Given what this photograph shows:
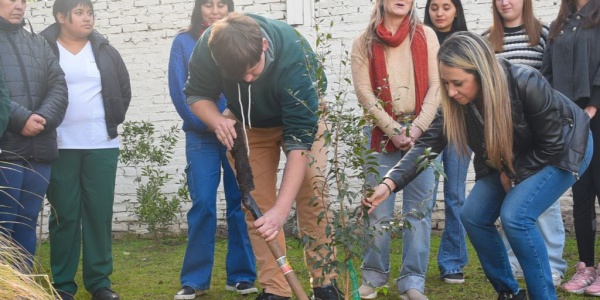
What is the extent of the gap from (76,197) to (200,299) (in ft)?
3.47

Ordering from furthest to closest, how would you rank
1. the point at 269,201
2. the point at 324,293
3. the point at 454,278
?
the point at 454,278, the point at 269,201, the point at 324,293

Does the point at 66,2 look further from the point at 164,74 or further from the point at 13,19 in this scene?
the point at 164,74

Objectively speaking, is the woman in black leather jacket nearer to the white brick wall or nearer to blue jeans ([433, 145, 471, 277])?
blue jeans ([433, 145, 471, 277])

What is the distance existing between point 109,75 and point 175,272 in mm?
1832

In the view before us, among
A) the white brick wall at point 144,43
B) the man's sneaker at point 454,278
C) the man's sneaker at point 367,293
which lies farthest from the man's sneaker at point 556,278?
the white brick wall at point 144,43

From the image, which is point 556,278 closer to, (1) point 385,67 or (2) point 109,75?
(1) point 385,67

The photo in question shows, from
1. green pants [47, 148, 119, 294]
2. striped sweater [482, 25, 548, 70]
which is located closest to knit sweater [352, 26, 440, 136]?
striped sweater [482, 25, 548, 70]

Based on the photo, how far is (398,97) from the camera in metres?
5.54

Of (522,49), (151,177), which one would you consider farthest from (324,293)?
(151,177)

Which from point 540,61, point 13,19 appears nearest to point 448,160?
point 540,61

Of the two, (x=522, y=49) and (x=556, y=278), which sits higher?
(x=522, y=49)

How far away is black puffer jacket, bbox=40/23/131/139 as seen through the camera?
597 centimetres

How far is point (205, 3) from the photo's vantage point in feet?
20.1

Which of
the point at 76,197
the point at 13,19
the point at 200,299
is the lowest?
the point at 200,299
